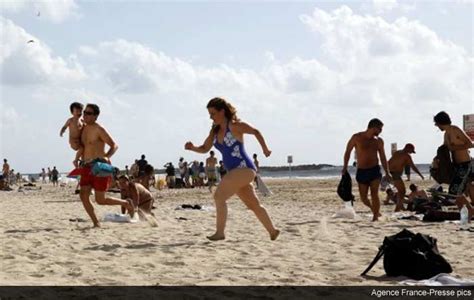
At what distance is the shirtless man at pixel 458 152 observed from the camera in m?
8.38

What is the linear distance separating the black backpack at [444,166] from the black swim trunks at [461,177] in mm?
83

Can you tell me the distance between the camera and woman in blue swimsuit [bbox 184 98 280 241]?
6.43 metres

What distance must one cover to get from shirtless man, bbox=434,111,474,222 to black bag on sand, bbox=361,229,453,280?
3.79 meters

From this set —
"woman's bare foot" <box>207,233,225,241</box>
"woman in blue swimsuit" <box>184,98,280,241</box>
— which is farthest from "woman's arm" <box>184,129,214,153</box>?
"woman's bare foot" <box>207,233,225,241</box>

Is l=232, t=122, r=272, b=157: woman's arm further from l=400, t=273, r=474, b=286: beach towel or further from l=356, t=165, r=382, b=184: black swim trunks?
l=356, t=165, r=382, b=184: black swim trunks

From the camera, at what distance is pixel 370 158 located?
9.46 meters

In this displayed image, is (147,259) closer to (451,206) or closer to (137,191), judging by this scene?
(137,191)

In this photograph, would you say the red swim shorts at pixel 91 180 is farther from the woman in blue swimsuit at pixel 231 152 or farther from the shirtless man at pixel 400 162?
the shirtless man at pixel 400 162

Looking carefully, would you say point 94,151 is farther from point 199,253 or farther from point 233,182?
point 199,253

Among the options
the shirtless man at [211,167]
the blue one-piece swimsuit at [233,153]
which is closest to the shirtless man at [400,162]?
the blue one-piece swimsuit at [233,153]

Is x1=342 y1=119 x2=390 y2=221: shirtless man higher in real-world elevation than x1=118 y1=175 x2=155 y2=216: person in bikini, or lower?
higher

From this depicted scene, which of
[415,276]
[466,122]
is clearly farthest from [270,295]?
[466,122]

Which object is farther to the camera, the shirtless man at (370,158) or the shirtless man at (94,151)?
the shirtless man at (370,158)

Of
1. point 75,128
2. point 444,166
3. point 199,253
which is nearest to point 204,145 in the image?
point 199,253
